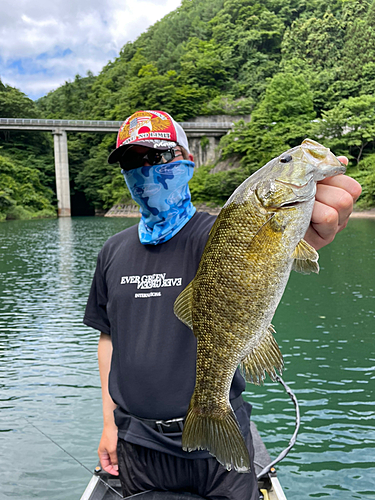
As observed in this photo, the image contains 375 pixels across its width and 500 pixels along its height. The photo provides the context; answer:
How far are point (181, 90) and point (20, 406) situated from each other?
6298cm

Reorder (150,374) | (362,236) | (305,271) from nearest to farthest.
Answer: (305,271) < (150,374) < (362,236)

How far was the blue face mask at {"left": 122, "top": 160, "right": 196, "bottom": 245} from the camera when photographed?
7.93 feet

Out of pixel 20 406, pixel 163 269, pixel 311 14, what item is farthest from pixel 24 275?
pixel 311 14

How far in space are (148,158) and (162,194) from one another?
0.21 m

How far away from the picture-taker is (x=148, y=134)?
2328 millimetres

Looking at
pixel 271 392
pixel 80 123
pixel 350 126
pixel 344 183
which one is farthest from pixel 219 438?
pixel 80 123

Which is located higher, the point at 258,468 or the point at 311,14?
the point at 311,14

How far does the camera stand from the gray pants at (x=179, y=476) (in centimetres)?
206

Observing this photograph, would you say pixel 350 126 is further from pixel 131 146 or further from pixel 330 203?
pixel 330 203

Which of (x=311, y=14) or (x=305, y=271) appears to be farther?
(x=311, y=14)

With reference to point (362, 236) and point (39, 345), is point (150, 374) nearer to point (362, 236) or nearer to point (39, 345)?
point (39, 345)

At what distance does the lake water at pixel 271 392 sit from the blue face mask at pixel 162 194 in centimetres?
451

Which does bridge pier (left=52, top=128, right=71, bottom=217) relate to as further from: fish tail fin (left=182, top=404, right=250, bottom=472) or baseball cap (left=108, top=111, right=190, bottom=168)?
fish tail fin (left=182, top=404, right=250, bottom=472)

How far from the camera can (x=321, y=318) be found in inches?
481
